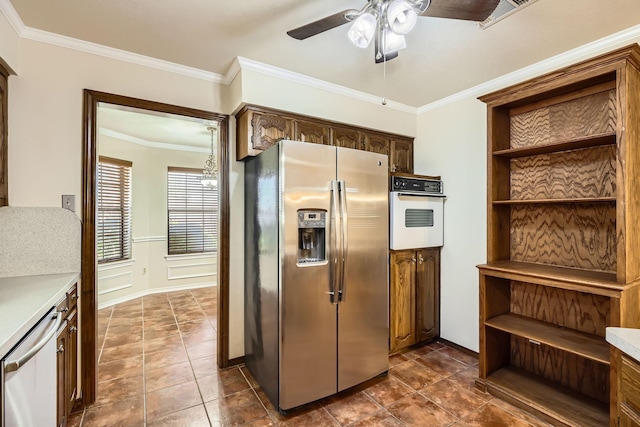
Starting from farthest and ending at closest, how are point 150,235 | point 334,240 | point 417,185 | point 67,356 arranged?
point 150,235 < point 417,185 < point 334,240 < point 67,356

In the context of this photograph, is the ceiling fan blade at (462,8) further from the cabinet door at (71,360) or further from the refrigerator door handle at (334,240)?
the cabinet door at (71,360)

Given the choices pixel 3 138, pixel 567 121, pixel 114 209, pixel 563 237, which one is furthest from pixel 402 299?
pixel 114 209

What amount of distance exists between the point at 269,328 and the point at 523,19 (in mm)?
2685

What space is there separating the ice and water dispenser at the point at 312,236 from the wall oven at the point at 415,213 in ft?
2.96

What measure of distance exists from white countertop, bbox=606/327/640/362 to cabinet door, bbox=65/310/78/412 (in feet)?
9.34

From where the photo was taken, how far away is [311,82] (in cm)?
273

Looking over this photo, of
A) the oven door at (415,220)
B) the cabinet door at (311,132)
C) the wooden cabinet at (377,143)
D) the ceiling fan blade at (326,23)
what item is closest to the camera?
the ceiling fan blade at (326,23)

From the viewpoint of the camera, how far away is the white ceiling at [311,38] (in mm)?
1783

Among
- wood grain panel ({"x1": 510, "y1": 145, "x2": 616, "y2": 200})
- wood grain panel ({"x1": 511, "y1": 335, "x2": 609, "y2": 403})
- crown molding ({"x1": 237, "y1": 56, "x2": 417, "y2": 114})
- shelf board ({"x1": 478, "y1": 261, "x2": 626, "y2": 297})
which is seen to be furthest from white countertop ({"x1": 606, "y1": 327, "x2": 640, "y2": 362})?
crown molding ({"x1": 237, "y1": 56, "x2": 417, "y2": 114})

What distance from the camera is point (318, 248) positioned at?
2240mm

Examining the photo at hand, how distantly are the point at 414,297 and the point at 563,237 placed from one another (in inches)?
52.6

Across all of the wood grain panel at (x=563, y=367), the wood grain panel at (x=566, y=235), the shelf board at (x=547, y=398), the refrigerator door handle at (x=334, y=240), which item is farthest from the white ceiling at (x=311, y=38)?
the shelf board at (x=547, y=398)

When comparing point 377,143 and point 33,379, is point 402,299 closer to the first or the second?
point 377,143

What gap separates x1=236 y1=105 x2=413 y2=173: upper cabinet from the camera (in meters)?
2.49
